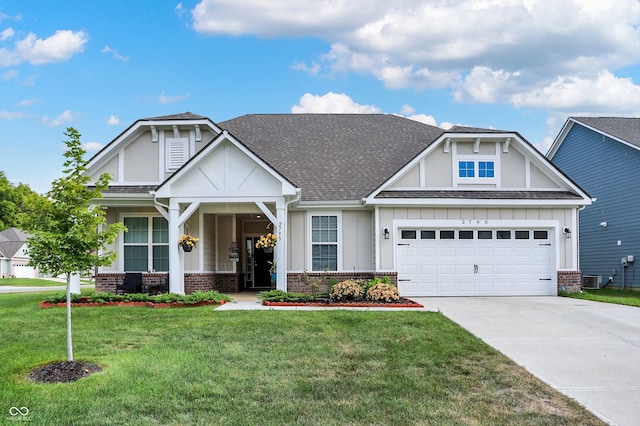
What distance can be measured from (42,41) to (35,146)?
431 cm

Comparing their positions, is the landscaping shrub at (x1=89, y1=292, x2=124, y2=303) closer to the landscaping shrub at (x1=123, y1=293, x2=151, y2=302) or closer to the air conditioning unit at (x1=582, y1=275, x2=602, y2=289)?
the landscaping shrub at (x1=123, y1=293, x2=151, y2=302)

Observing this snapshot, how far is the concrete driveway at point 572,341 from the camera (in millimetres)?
6273

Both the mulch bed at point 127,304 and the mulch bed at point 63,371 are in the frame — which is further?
the mulch bed at point 127,304

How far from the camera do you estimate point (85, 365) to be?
717cm

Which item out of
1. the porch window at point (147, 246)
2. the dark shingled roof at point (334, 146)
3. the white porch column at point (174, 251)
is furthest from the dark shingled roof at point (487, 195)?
the porch window at point (147, 246)

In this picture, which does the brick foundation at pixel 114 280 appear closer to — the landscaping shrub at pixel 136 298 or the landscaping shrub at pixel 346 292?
the landscaping shrub at pixel 136 298

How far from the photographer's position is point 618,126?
22.5 metres

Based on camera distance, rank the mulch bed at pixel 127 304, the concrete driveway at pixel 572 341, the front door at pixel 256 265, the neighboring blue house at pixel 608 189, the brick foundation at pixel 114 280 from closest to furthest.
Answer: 1. the concrete driveway at pixel 572 341
2. the mulch bed at pixel 127 304
3. the brick foundation at pixel 114 280
4. the front door at pixel 256 265
5. the neighboring blue house at pixel 608 189

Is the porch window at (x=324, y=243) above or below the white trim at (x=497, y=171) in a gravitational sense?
below

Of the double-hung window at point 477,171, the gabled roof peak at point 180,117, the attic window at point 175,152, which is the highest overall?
the gabled roof peak at point 180,117

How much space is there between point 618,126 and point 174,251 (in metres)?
18.2
